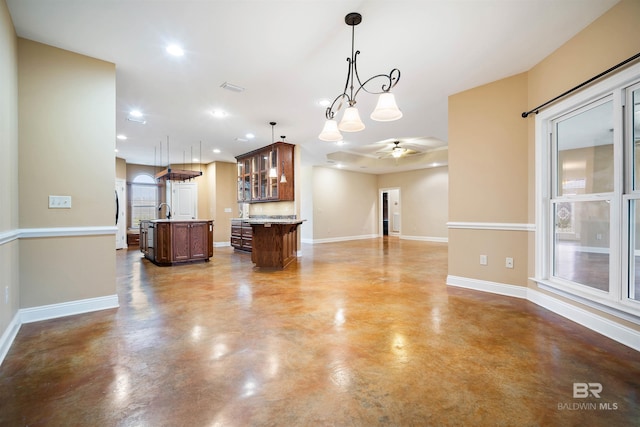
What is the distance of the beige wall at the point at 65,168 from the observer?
271 cm

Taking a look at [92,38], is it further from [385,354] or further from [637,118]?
[637,118]

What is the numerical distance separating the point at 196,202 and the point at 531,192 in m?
8.94

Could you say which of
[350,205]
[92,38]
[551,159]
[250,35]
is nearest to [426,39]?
[250,35]

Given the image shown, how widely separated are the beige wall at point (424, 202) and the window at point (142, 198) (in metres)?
8.92

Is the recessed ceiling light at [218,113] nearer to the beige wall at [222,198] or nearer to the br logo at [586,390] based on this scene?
the beige wall at [222,198]

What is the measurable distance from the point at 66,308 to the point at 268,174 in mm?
4595

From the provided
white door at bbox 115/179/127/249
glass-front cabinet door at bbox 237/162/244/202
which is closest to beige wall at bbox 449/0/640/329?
glass-front cabinet door at bbox 237/162/244/202

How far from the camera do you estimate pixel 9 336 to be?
7.38 ft

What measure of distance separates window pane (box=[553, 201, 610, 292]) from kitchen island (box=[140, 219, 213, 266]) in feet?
19.3

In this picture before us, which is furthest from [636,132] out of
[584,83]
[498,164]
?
[498,164]

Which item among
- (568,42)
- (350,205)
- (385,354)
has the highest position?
(568,42)

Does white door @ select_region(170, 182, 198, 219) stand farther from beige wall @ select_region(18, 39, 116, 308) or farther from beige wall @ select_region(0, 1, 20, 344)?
beige wall @ select_region(0, 1, 20, 344)

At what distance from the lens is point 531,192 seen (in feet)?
10.8

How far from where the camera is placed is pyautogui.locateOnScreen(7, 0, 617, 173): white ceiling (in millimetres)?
2316
